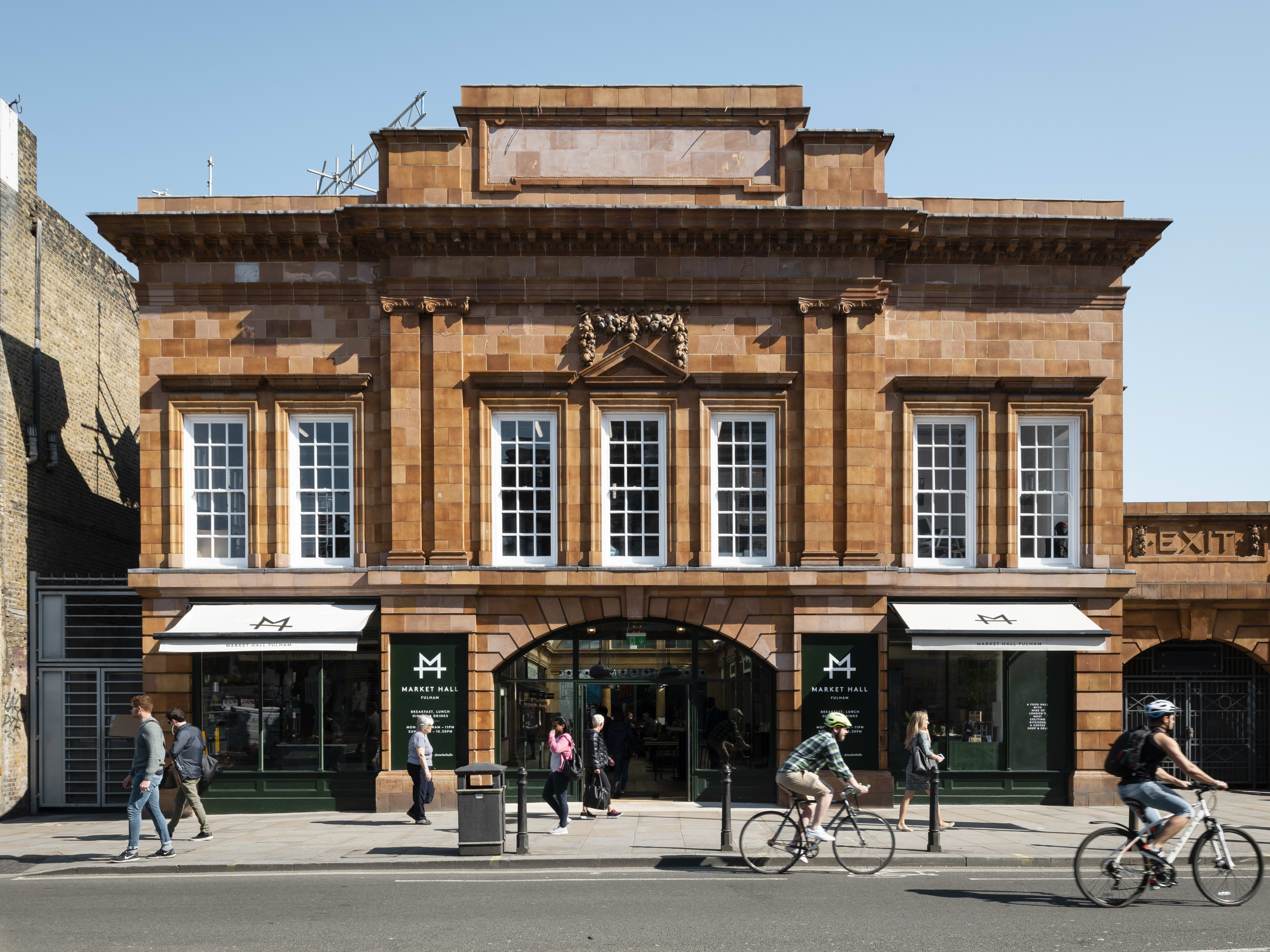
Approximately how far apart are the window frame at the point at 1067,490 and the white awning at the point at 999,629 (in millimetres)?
836

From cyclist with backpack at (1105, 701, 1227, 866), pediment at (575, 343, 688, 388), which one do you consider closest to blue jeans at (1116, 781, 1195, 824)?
cyclist with backpack at (1105, 701, 1227, 866)

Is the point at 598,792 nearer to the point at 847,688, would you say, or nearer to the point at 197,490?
the point at 847,688

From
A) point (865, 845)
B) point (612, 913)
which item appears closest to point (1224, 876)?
point (865, 845)

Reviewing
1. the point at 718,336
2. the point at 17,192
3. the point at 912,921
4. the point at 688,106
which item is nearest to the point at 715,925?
the point at 912,921

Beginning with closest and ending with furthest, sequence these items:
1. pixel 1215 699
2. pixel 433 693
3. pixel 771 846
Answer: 1. pixel 771 846
2. pixel 433 693
3. pixel 1215 699

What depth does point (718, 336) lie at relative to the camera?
18.2 meters

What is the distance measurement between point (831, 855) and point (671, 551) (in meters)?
6.20

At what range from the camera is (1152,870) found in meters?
10.5

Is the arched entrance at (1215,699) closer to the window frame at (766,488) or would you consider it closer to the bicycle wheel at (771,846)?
the window frame at (766,488)

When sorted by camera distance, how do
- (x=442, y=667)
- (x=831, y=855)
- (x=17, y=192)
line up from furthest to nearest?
(x=17, y=192) → (x=442, y=667) → (x=831, y=855)

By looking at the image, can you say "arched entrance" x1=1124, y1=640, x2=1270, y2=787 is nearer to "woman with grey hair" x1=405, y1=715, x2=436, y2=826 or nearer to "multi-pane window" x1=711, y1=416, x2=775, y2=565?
"multi-pane window" x1=711, y1=416, x2=775, y2=565

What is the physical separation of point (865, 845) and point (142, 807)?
338 inches

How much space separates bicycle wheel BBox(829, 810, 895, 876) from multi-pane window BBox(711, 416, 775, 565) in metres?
5.95

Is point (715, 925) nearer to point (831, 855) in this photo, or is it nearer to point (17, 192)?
point (831, 855)
